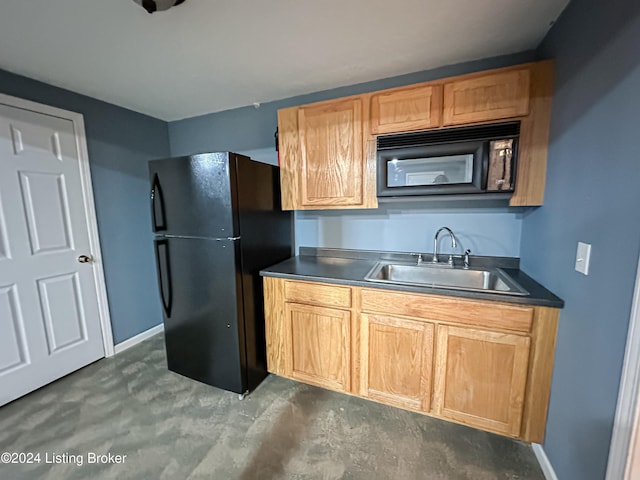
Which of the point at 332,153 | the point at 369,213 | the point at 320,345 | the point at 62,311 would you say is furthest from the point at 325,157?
the point at 62,311

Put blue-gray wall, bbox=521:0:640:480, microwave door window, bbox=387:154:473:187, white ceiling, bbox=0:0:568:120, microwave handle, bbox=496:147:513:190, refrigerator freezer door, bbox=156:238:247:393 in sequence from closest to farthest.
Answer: blue-gray wall, bbox=521:0:640:480
white ceiling, bbox=0:0:568:120
microwave handle, bbox=496:147:513:190
microwave door window, bbox=387:154:473:187
refrigerator freezer door, bbox=156:238:247:393

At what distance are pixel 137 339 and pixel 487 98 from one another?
3537mm

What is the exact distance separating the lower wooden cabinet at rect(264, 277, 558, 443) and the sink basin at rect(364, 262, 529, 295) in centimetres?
24

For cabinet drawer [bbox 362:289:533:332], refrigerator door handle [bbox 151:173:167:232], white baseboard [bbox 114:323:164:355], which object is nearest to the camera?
cabinet drawer [bbox 362:289:533:332]

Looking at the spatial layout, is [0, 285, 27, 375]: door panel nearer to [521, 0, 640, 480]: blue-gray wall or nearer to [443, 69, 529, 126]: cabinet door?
[443, 69, 529, 126]: cabinet door

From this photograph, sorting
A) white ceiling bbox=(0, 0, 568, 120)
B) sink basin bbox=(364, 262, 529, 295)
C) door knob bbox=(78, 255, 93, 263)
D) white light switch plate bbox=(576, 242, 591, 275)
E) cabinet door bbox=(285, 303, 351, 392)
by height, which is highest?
white ceiling bbox=(0, 0, 568, 120)

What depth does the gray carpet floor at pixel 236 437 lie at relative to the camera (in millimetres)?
1368

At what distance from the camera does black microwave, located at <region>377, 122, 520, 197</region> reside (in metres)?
1.49

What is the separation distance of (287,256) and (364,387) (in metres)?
1.20

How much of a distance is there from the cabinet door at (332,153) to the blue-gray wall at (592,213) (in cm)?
107

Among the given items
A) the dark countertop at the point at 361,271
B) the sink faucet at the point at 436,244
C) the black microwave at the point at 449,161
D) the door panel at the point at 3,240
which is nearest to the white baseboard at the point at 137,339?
the door panel at the point at 3,240

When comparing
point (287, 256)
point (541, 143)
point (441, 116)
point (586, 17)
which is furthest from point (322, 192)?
point (586, 17)

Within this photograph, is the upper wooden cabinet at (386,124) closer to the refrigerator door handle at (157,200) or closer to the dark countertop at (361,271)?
the dark countertop at (361,271)

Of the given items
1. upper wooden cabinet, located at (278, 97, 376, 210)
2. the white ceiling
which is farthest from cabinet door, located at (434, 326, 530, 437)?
the white ceiling
